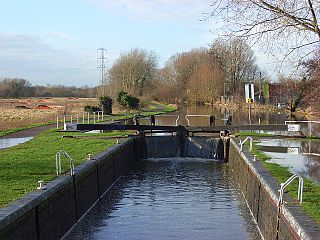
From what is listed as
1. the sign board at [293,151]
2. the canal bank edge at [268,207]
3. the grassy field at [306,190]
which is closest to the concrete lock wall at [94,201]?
the canal bank edge at [268,207]

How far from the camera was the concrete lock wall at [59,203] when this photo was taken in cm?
835

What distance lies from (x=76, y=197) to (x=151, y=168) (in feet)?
29.5

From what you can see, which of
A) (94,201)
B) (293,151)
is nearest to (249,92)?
(293,151)

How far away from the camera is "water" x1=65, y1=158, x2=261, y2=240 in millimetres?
11508

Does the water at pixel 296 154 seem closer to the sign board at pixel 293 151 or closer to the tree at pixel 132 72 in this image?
the sign board at pixel 293 151

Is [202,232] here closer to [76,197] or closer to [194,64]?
[76,197]

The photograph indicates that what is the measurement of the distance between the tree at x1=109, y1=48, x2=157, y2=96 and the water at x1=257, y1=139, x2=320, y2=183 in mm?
43963

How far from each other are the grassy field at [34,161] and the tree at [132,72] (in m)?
44.2

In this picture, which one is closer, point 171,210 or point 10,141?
point 171,210

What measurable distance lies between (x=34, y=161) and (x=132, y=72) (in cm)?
5631

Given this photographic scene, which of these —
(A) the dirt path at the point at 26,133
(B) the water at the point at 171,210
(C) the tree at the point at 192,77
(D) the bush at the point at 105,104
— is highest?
(C) the tree at the point at 192,77

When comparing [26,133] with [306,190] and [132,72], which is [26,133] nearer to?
[306,190]

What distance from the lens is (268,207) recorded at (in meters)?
10.9

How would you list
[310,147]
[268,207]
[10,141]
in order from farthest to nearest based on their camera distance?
[10,141] < [310,147] < [268,207]
